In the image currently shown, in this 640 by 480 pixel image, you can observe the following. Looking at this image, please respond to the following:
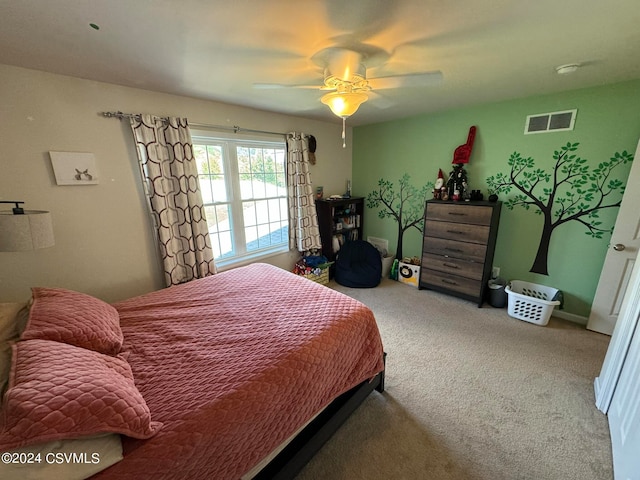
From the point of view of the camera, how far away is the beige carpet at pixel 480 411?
1.39m

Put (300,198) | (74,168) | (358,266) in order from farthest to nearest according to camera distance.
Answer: (358,266) < (300,198) < (74,168)

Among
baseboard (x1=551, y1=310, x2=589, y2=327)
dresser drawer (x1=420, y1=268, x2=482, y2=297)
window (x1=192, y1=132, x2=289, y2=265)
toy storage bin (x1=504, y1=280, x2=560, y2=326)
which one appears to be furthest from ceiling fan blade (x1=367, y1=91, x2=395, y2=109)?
baseboard (x1=551, y1=310, x2=589, y2=327)

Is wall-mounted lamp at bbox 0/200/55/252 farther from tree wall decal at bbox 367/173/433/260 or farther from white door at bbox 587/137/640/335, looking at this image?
white door at bbox 587/137/640/335

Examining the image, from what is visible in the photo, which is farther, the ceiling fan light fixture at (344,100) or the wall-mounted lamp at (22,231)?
the ceiling fan light fixture at (344,100)

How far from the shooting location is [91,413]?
33.5 inches

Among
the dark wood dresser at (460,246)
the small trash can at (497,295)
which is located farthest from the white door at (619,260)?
the dark wood dresser at (460,246)

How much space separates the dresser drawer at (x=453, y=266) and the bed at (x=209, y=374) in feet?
5.96

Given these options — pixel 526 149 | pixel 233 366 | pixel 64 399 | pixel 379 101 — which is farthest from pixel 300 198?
pixel 64 399

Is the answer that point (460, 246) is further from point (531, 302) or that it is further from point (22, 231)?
point (22, 231)

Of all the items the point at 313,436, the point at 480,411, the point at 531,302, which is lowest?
the point at 480,411

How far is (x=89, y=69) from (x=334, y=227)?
296cm

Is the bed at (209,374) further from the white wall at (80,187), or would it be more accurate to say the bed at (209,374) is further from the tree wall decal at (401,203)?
the tree wall decal at (401,203)

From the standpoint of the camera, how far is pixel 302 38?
1382 millimetres

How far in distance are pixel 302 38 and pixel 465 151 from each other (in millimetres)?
2471
